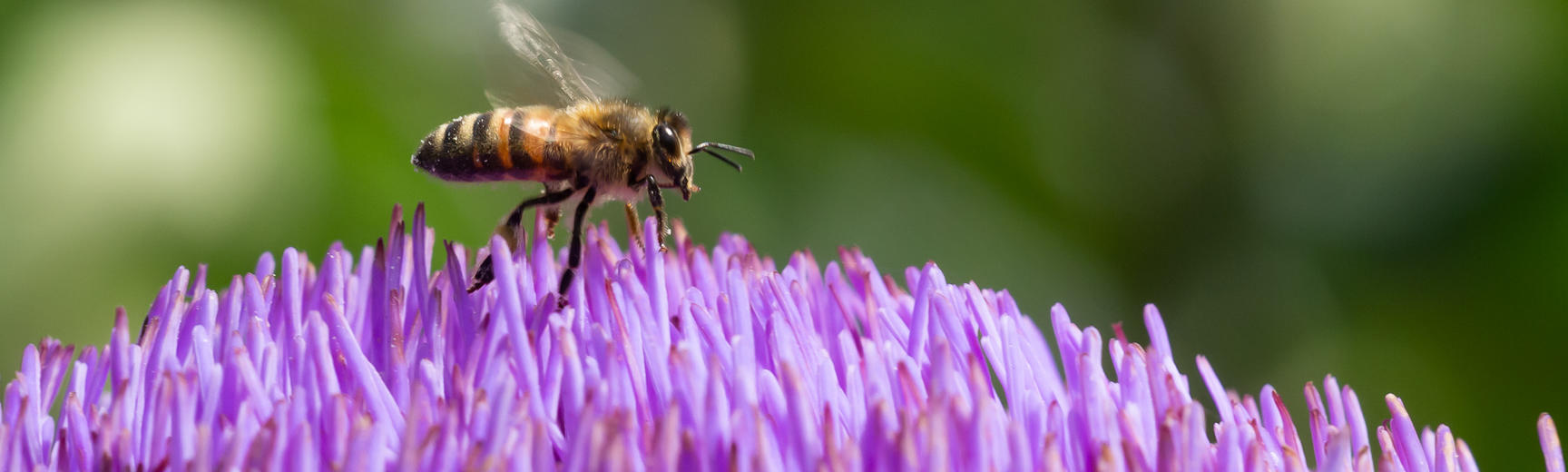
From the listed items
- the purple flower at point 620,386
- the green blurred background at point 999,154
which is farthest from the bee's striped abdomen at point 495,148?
the green blurred background at point 999,154

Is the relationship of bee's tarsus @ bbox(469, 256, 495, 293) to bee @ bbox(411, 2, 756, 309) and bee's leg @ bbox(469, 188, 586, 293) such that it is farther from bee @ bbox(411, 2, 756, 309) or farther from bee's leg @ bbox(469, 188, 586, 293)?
bee @ bbox(411, 2, 756, 309)

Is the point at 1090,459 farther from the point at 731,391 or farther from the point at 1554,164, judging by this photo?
the point at 1554,164

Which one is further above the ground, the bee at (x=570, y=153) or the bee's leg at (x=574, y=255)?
the bee at (x=570, y=153)

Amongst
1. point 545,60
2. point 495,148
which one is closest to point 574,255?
point 495,148

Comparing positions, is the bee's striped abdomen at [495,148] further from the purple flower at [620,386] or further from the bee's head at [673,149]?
the purple flower at [620,386]

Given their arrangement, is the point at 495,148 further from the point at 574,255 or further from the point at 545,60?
the point at 574,255

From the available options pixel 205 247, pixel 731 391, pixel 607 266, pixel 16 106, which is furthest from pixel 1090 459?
pixel 16 106

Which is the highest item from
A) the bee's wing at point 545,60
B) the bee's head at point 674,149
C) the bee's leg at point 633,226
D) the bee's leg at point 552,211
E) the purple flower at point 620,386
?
the bee's wing at point 545,60

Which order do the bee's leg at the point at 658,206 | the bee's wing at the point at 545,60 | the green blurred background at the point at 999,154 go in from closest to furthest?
the bee's leg at the point at 658,206, the bee's wing at the point at 545,60, the green blurred background at the point at 999,154
